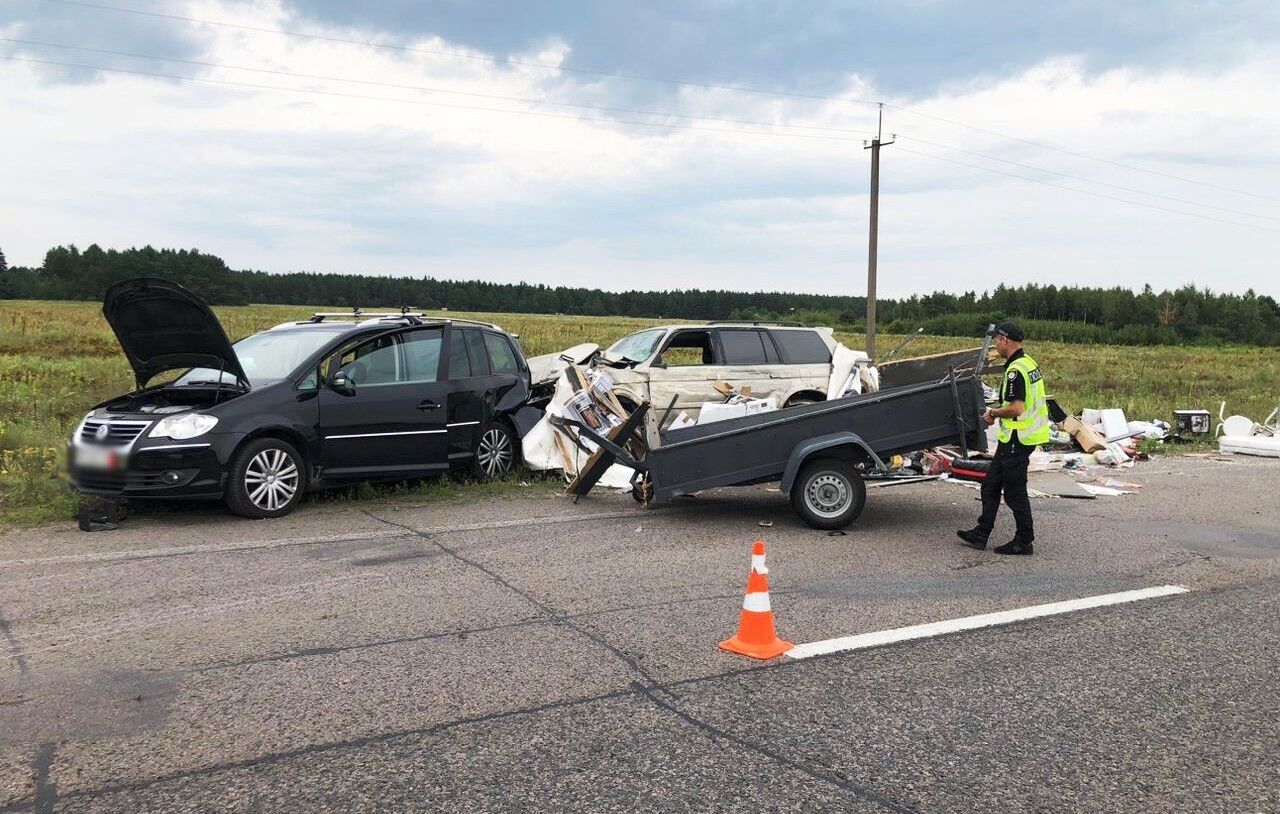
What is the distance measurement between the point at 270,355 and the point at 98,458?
1986mm

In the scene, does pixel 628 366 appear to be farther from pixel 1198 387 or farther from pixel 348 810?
pixel 1198 387

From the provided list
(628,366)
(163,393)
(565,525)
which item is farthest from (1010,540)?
(163,393)

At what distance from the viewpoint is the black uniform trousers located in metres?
7.48

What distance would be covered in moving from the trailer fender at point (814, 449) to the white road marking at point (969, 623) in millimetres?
2366

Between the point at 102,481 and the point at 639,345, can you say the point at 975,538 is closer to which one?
the point at 639,345

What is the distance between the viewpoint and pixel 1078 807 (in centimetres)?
337

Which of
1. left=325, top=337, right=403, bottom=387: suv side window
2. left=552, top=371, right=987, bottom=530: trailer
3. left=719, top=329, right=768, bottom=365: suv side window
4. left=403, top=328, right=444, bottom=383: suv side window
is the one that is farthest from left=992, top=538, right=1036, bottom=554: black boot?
left=719, top=329, right=768, bottom=365: suv side window

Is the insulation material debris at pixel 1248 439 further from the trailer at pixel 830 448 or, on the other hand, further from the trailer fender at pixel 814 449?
the trailer fender at pixel 814 449

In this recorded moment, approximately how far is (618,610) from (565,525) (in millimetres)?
2841

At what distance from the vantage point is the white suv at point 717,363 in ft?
41.5

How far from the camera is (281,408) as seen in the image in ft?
28.5

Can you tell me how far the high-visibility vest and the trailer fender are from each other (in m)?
1.11

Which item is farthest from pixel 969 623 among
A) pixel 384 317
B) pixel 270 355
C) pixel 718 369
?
pixel 718 369

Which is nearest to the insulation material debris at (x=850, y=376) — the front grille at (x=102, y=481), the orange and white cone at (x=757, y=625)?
the orange and white cone at (x=757, y=625)
